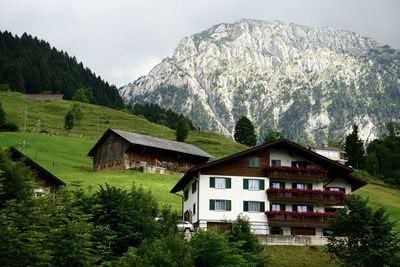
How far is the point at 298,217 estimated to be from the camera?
229 ft

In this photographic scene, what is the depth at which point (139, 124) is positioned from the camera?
19462 cm

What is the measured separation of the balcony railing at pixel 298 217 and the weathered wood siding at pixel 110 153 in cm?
4499

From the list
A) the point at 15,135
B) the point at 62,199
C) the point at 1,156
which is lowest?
the point at 62,199

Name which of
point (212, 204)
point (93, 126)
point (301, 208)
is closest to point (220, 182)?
point (212, 204)

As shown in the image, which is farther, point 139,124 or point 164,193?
point 139,124

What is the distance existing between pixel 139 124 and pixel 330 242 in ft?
469

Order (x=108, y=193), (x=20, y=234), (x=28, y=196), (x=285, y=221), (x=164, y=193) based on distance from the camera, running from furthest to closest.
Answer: (x=164, y=193) < (x=285, y=221) < (x=108, y=193) < (x=28, y=196) < (x=20, y=234)

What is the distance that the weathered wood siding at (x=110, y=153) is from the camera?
11158 centimetres

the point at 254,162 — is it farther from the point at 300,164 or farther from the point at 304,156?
the point at 304,156

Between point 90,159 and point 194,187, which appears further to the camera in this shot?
point 90,159

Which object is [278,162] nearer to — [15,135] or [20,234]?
[20,234]

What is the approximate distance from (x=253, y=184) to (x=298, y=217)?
18.8 ft

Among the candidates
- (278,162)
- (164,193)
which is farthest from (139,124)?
(278,162)

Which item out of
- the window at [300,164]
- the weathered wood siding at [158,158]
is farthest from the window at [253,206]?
the weathered wood siding at [158,158]
